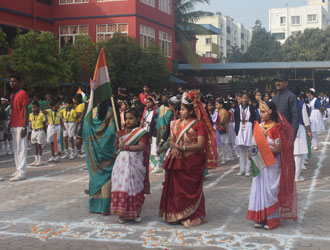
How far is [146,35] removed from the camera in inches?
1204

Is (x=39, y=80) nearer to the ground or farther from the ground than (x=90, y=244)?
farther from the ground

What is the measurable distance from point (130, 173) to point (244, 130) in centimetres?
468

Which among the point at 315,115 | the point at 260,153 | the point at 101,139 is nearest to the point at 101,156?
the point at 101,139

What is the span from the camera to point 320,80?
39.3 metres

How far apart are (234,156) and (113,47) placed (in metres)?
14.2

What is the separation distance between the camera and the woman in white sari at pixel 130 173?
6109mm

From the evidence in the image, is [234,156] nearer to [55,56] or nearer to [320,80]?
[55,56]

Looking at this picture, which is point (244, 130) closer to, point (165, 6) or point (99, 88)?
point (99, 88)

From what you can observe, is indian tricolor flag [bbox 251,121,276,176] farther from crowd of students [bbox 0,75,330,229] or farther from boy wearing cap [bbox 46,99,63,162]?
boy wearing cap [bbox 46,99,63,162]

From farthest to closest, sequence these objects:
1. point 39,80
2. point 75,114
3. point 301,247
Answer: point 39,80 < point 75,114 < point 301,247

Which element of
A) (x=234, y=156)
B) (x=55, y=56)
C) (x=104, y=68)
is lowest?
(x=234, y=156)

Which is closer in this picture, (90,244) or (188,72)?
(90,244)

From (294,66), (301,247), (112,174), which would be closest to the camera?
(301,247)

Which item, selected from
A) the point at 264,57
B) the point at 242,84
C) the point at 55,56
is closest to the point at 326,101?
the point at 242,84
